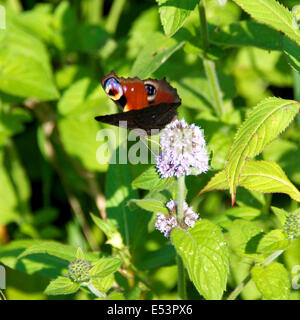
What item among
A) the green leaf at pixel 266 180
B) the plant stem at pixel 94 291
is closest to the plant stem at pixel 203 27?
the green leaf at pixel 266 180

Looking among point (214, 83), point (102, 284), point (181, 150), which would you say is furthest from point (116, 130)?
point (181, 150)

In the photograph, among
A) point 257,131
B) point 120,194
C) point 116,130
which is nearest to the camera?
point 257,131

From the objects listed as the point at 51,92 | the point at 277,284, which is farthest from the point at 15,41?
the point at 277,284

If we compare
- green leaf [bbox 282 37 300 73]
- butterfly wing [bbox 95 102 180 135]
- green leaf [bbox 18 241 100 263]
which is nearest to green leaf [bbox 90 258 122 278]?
green leaf [bbox 18 241 100 263]

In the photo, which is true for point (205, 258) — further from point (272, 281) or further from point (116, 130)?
point (116, 130)

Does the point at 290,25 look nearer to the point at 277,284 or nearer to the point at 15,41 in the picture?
the point at 277,284

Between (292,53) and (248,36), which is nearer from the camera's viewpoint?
(292,53)
